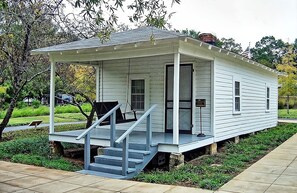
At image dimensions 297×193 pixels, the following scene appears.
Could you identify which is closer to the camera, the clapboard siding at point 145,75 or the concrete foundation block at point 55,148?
the concrete foundation block at point 55,148

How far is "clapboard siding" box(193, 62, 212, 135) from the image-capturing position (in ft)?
29.8

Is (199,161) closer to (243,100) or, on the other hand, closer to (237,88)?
(237,88)

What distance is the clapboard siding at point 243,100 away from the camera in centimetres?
930

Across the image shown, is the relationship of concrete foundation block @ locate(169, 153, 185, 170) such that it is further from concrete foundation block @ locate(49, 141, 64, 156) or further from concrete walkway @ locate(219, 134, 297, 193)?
concrete foundation block @ locate(49, 141, 64, 156)

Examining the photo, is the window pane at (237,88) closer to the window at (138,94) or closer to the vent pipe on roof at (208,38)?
the vent pipe on roof at (208,38)

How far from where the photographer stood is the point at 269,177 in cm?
607

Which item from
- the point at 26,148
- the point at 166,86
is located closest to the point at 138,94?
the point at 166,86

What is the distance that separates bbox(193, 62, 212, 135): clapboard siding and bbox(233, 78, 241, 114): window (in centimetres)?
164

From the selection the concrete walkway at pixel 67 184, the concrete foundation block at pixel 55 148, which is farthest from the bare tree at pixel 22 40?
the concrete walkway at pixel 67 184

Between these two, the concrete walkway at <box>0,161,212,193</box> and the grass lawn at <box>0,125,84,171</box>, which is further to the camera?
the grass lawn at <box>0,125,84,171</box>

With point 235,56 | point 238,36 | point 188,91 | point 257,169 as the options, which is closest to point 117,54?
point 188,91

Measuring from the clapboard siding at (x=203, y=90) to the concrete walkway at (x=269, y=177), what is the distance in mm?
1857

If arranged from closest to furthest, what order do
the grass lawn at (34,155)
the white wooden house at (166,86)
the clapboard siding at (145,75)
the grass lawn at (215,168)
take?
the grass lawn at (215,168)
the white wooden house at (166,86)
the grass lawn at (34,155)
the clapboard siding at (145,75)

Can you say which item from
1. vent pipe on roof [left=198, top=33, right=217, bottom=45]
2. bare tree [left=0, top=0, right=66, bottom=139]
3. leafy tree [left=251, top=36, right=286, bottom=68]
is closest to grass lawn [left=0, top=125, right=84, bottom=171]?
bare tree [left=0, top=0, right=66, bottom=139]
